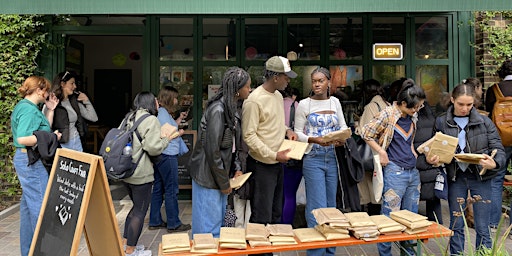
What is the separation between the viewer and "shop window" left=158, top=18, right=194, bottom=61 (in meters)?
7.55

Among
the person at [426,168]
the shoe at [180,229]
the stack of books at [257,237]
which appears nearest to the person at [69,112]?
the shoe at [180,229]

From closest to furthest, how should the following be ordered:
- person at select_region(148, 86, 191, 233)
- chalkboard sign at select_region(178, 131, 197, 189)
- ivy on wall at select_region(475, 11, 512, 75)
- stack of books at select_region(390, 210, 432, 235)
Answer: stack of books at select_region(390, 210, 432, 235)
person at select_region(148, 86, 191, 233)
ivy on wall at select_region(475, 11, 512, 75)
chalkboard sign at select_region(178, 131, 197, 189)

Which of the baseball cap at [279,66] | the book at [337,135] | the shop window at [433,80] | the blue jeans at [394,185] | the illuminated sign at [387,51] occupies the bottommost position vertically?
the blue jeans at [394,185]

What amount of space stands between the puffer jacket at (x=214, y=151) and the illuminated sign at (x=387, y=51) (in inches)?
174

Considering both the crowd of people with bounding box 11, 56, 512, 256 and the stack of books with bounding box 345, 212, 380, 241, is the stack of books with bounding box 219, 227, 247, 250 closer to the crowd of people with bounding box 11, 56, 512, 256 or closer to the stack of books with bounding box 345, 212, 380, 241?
the crowd of people with bounding box 11, 56, 512, 256

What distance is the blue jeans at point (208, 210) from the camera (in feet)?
12.9

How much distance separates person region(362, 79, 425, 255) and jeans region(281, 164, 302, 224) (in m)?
1.09

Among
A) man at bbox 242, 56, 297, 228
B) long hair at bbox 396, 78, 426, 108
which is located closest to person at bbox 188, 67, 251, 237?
man at bbox 242, 56, 297, 228

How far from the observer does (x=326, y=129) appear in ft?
14.6

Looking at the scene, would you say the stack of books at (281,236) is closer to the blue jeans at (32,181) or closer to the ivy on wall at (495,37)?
the blue jeans at (32,181)

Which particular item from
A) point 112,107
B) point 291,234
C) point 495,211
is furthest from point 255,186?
point 112,107

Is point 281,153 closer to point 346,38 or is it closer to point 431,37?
point 346,38

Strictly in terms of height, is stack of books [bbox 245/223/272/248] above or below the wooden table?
above

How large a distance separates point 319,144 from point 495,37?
13.9 feet
